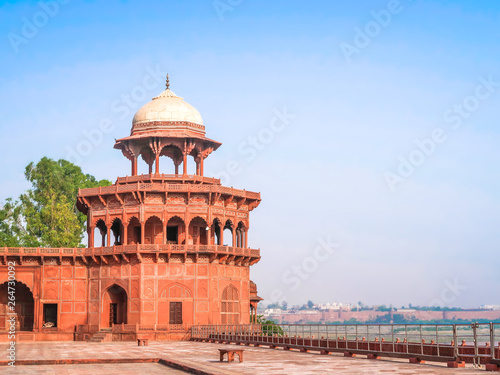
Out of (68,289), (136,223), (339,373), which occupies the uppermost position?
(136,223)

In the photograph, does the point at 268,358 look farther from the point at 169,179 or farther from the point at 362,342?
the point at 169,179

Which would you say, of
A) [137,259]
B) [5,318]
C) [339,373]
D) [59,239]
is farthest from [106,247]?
[339,373]

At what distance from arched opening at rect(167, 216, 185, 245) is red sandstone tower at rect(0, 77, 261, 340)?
81mm

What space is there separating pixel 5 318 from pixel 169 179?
1664 centimetres

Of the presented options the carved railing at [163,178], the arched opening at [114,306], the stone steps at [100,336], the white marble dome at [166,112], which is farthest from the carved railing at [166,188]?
the stone steps at [100,336]

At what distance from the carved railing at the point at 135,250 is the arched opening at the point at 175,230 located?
7.04 feet

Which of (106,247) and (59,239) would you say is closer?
(106,247)

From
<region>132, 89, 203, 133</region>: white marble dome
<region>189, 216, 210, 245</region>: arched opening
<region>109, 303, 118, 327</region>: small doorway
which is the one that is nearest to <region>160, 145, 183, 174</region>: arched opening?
<region>132, 89, 203, 133</region>: white marble dome

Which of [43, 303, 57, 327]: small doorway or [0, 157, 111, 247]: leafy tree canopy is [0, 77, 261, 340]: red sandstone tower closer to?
[43, 303, 57, 327]: small doorway

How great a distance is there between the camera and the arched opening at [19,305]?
57.5 meters

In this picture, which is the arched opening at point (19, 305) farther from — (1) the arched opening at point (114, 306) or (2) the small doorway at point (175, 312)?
(2) the small doorway at point (175, 312)

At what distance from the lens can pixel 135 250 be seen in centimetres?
5400

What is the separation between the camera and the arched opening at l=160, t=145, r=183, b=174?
204 ft

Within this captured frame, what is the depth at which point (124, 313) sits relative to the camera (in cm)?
5616
